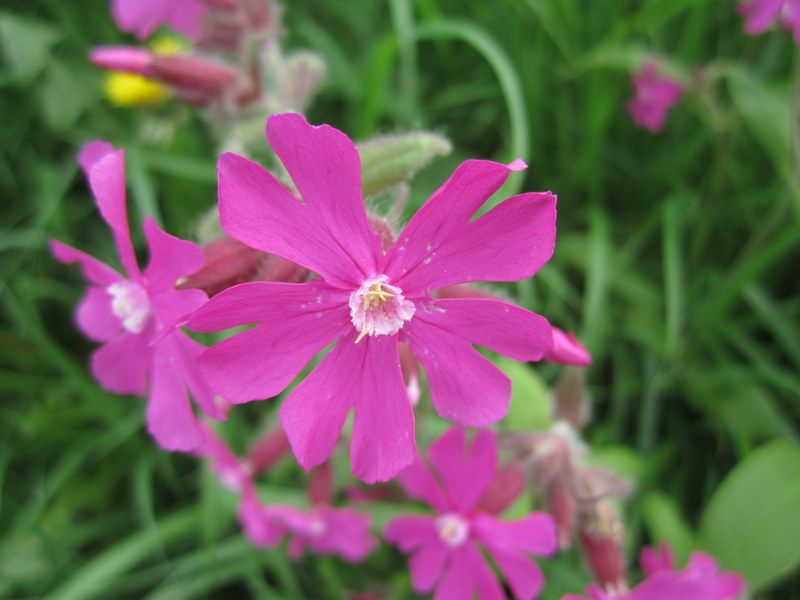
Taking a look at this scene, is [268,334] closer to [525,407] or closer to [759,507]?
[525,407]

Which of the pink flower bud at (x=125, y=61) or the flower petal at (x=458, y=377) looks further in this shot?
the pink flower bud at (x=125, y=61)

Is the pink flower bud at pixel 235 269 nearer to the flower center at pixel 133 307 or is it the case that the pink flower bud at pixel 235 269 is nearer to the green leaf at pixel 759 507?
the flower center at pixel 133 307

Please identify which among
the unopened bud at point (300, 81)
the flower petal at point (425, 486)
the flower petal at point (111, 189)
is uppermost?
the unopened bud at point (300, 81)

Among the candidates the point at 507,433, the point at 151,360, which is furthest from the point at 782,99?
the point at 151,360

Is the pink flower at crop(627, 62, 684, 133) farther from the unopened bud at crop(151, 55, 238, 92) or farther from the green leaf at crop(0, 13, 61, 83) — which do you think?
the green leaf at crop(0, 13, 61, 83)

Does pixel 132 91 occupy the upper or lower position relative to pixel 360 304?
upper

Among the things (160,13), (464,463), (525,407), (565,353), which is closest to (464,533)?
(464,463)

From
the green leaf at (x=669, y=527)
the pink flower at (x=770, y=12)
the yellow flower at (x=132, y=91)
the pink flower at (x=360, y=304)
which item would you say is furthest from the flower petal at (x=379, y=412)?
the yellow flower at (x=132, y=91)
